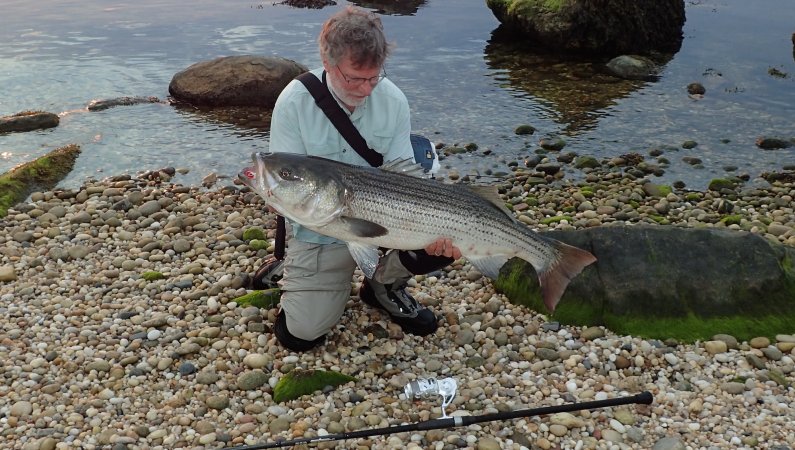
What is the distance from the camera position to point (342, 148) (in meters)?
6.46

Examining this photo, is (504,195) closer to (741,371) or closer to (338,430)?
(741,371)

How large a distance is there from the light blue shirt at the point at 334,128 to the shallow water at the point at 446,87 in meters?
6.20

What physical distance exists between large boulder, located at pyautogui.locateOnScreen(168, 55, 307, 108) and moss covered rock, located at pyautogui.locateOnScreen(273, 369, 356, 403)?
1102 centimetres

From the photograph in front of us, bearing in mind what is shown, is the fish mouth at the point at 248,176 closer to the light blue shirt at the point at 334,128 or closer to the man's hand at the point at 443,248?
the light blue shirt at the point at 334,128

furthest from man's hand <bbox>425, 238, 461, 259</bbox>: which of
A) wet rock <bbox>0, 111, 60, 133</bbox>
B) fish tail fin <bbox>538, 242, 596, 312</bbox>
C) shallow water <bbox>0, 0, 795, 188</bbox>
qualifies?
wet rock <bbox>0, 111, 60, 133</bbox>

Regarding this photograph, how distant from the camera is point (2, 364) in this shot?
20.5 ft

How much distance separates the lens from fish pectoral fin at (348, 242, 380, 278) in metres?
5.76

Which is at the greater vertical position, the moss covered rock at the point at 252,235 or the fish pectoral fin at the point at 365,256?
the fish pectoral fin at the point at 365,256

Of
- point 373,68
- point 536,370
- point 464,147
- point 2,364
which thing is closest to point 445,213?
point 373,68

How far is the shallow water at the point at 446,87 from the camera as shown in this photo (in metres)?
13.6

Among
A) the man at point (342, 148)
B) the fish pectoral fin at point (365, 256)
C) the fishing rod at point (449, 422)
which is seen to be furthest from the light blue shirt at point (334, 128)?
the fishing rod at point (449, 422)

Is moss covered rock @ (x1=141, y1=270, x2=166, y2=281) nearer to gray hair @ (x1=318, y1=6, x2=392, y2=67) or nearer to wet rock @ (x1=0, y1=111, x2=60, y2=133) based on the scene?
gray hair @ (x1=318, y1=6, x2=392, y2=67)

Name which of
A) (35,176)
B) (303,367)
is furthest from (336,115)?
(35,176)

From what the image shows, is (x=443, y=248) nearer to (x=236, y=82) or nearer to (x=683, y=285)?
(x=683, y=285)
